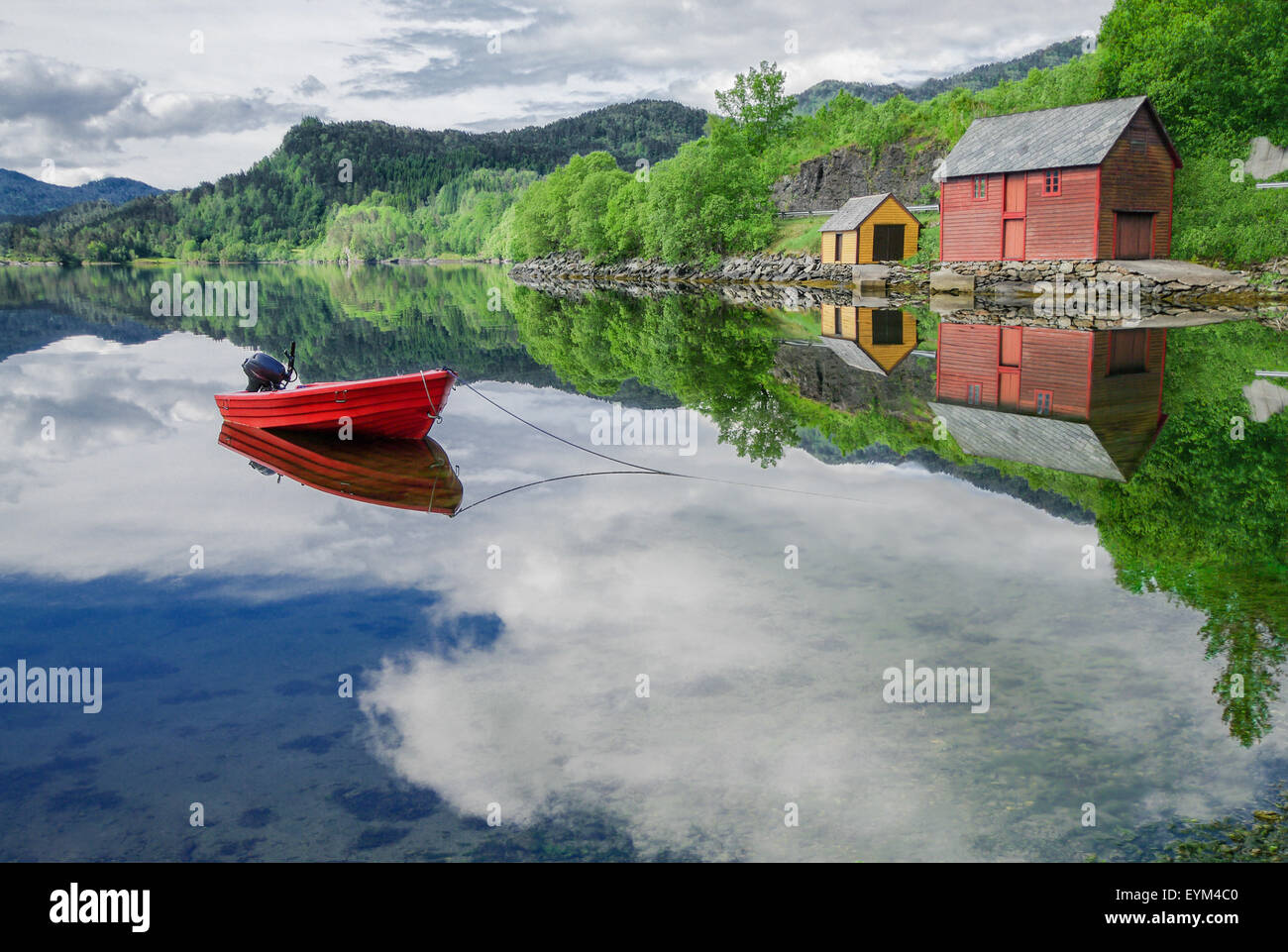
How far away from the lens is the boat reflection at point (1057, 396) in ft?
53.6

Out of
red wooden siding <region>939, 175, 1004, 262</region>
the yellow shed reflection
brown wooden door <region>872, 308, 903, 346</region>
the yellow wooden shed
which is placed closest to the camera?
the yellow shed reflection

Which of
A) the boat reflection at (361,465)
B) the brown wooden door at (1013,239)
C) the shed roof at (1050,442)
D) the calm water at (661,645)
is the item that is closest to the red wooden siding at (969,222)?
the brown wooden door at (1013,239)

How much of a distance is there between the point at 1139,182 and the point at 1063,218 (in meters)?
3.90

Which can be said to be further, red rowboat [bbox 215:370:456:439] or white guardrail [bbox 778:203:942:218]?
white guardrail [bbox 778:203:942:218]

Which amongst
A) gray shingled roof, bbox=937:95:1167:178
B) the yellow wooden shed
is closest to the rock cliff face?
the yellow wooden shed

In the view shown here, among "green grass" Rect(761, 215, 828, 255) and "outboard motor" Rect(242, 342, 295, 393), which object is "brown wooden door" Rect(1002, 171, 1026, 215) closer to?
"green grass" Rect(761, 215, 828, 255)

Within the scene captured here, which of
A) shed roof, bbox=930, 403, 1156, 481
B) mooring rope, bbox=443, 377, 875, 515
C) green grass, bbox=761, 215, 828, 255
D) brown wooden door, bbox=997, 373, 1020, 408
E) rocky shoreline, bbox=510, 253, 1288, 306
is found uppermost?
green grass, bbox=761, 215, 828, 255

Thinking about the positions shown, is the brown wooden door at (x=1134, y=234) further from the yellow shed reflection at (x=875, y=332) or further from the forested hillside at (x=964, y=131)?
the yellow shed reflection at (x=875, y=332)

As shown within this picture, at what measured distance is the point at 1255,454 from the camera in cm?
1551

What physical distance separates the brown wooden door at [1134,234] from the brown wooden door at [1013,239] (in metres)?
4.71

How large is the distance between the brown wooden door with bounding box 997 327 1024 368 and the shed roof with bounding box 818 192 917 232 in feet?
107

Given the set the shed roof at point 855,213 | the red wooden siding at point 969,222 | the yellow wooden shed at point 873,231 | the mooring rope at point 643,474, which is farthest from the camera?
the yellow wooden shed at point 873,231

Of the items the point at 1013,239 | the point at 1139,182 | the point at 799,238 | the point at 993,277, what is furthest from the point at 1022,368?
the point at 799,238

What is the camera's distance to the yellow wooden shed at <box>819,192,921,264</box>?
65.6 meters
